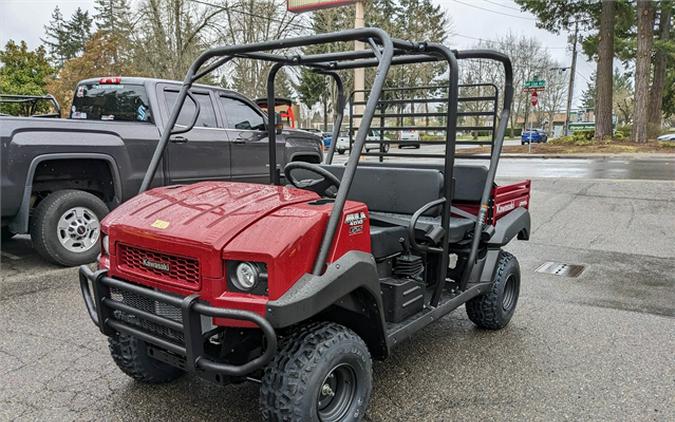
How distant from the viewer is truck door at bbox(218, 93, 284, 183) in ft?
21.9

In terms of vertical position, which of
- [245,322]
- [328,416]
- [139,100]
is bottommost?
[328,416]

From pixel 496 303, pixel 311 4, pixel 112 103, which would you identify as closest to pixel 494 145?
pixel 496 303

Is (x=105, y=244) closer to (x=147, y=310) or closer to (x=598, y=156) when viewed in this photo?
(x=147, y=310)

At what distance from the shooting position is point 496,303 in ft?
11.8

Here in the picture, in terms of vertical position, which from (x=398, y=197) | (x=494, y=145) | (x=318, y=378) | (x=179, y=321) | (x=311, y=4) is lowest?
(x=318, y=378)

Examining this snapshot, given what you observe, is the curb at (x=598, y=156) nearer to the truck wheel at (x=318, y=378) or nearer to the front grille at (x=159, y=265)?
the truck wheel at (x=318, y=378)

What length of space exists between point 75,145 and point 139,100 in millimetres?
1266

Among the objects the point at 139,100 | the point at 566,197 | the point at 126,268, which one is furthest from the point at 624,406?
the point at 566,197

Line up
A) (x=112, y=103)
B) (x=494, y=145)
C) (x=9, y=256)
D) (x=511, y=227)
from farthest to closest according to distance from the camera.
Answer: (x=112, y=103) < (x=9, y=256) < (x=511, y=227) < (x=494, y=145)

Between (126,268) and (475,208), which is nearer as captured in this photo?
(126,268)

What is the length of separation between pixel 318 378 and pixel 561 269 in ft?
13.8

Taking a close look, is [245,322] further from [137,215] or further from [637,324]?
[637,324]

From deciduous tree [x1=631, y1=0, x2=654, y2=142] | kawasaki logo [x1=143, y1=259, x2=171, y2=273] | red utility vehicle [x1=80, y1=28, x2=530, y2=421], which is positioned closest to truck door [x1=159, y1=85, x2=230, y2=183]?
red utility vehicle [x1=80, y1=28, x2=530, y2=421]

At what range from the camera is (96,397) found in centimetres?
276
